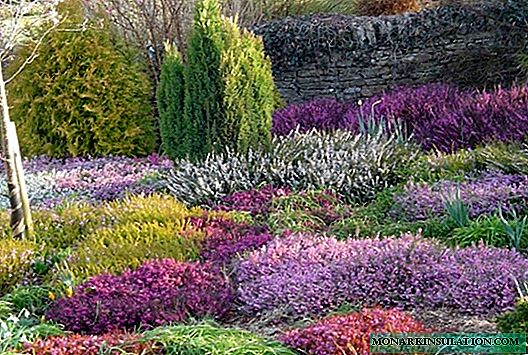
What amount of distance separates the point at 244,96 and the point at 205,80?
0.37m

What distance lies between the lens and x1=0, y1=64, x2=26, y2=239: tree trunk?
560cm

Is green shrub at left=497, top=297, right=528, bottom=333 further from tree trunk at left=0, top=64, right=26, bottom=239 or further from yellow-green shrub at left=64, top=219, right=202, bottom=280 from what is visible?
tree trunk at left=0, top=64, right=26, bottom=239

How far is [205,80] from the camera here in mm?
7348

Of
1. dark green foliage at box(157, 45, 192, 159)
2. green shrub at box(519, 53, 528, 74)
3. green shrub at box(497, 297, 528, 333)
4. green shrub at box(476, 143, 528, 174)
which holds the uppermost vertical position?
dark green foliage at box(157, 45, 192, 159)

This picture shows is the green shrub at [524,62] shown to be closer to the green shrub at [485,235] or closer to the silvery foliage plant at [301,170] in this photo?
the silvery foliage plant at [301,170]

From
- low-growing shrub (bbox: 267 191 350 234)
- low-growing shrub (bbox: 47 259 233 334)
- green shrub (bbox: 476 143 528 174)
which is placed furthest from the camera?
green shrub (bbox: 476 143 528 174)

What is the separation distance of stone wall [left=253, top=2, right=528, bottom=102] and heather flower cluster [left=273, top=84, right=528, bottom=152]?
1.40 metres

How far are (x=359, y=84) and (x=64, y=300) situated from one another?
7749 millimetres

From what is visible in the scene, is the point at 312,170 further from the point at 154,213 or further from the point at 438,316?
the point at 438,316

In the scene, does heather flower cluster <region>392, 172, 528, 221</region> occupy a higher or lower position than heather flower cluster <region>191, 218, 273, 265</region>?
lower

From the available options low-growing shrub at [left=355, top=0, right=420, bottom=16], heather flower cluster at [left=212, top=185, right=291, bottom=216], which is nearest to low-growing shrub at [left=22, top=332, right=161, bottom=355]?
heather flower cluster at [left=212, top=185, right=291, bottom=216]

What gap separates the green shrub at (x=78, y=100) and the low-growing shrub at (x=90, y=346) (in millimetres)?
6425

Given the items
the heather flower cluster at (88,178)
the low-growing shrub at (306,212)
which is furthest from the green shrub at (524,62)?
the low-growing shrub at (306,212)

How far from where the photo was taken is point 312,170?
6.97m
